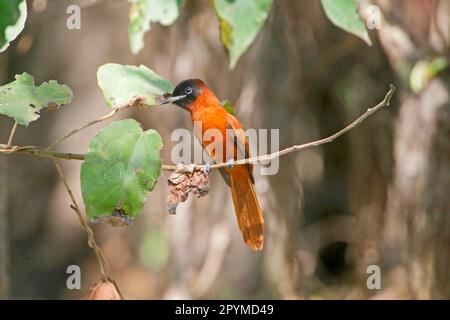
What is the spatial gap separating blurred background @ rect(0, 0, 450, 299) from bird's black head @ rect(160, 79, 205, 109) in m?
1.64

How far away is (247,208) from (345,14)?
172 centimetres

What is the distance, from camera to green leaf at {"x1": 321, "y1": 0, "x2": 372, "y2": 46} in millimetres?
925

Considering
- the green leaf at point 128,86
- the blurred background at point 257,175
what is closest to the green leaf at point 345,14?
the green leaf at point 128,86

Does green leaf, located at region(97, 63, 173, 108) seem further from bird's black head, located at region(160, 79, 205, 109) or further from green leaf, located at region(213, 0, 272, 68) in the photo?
bird's black head, located at region(160, 79, 205, 109)

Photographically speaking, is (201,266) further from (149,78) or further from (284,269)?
(149,78)

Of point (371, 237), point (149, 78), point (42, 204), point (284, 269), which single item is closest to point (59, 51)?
point (42, 204)

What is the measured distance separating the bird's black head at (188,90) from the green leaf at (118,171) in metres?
1.14

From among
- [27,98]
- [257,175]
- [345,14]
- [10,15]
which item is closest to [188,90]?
[27,98]

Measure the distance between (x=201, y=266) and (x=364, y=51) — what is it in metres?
1.97

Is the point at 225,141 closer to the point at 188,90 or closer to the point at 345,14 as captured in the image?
the point at 188,90

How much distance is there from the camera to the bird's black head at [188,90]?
8.40 ft

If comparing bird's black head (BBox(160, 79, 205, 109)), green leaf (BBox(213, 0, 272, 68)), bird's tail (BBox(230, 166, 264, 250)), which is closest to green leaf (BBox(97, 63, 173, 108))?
green leaf (BBox(213, 0, 272, 68))

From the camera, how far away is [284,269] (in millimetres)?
4770

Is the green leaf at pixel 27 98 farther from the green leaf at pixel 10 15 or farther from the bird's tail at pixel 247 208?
the bird's tail at pixel 247 208
